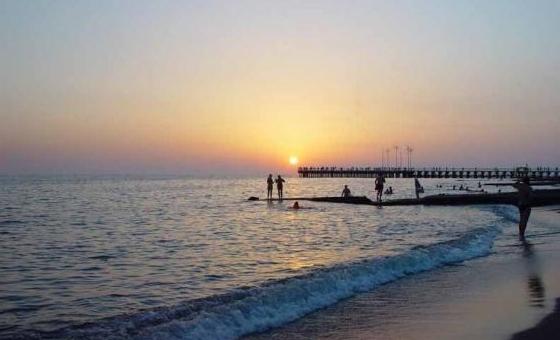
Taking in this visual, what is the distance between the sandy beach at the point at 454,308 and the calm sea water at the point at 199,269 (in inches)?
25.6

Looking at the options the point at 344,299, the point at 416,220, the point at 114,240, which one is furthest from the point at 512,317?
the point at 416,220

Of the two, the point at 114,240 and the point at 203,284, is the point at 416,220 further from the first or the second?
the point at 203,284

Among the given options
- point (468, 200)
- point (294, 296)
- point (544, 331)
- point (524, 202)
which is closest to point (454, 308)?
point (544, 331)

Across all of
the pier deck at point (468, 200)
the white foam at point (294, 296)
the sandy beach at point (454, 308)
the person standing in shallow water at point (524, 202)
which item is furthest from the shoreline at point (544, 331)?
the pier deck at point (468, 200)

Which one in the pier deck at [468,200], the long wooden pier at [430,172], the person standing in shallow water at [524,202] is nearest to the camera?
the person standing in shallow water at [524,202]

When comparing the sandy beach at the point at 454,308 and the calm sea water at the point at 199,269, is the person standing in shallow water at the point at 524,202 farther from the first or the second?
the sandy beach at the point at 454,308

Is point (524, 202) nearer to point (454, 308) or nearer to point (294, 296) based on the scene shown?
point (454, 308)

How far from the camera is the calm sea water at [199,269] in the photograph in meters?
9.14

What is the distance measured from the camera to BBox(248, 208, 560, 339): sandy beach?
823 centimetres

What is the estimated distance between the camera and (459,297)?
10562 mm

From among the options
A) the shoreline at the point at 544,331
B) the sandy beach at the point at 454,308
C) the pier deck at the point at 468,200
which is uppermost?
the pier deck at the point at 468,200

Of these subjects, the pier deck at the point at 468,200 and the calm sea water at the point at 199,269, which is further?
the pier deck at the point at 468,200

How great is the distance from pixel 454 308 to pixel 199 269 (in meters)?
6.65

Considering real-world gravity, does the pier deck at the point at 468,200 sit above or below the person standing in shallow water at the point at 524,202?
below
